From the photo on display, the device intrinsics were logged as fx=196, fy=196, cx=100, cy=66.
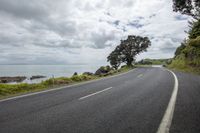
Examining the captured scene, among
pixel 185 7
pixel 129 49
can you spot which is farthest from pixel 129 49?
pixel 185 7

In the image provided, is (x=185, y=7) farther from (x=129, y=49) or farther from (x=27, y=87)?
(x=129, y=49)

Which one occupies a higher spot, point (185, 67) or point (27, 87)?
point (185, 67)

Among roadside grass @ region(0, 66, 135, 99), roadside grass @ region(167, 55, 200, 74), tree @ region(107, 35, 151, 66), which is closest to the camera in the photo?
roadside grass @ region(0, 66, 135, 99)

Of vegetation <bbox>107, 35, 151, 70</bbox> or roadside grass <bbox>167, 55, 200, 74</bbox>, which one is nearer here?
roadside grass <bbox>167, 55, 200, 74</bbox>

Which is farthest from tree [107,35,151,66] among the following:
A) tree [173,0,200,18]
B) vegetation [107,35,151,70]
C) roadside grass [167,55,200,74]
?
A: tree [173,0,200,18]

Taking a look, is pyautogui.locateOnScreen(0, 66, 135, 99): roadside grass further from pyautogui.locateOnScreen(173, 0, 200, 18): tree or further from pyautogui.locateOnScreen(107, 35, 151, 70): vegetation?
pyautogui.locateOnScreen(107, 35, 151, 70): vegetation

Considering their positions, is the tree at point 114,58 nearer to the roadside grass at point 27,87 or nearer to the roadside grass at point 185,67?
the roadside grass at point 185,67

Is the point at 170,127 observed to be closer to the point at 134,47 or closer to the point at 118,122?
the point at 118,122

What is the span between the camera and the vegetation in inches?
2586

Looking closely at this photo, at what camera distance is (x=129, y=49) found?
66.2 m

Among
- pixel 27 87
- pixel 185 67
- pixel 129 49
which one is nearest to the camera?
pixel 27 87

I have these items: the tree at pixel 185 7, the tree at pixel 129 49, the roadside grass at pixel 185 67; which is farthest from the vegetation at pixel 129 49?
the tree at pixel 185 7

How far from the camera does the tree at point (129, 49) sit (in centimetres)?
6569

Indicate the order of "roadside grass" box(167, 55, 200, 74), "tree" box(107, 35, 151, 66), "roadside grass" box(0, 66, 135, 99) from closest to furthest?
"roadside grass" box(0, 66, 135, 99)
"roadside grass" box(167, 55, 200, 74)
"tree" box(107, 35, 151, 66)
